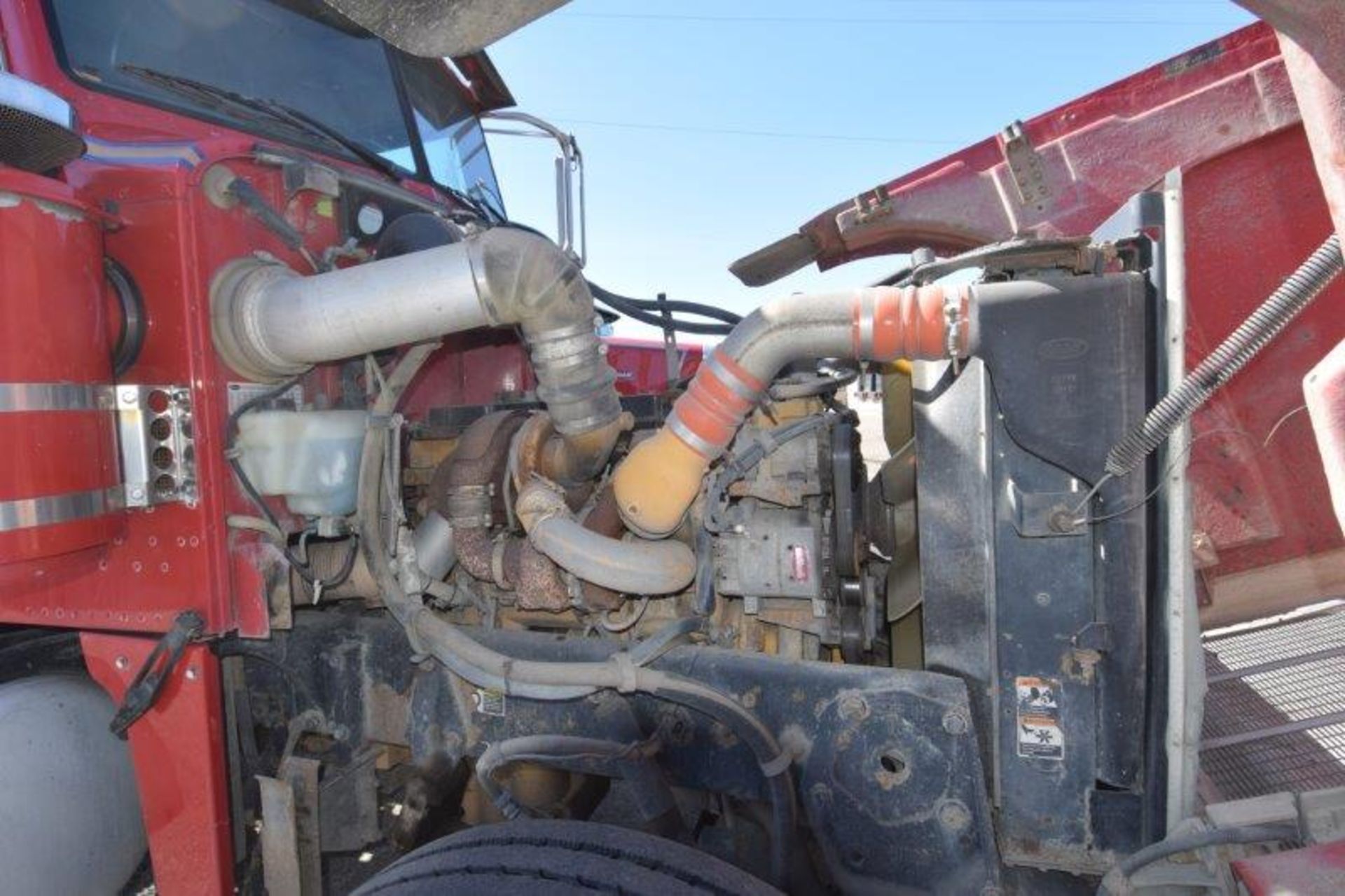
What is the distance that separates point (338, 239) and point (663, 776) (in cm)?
159

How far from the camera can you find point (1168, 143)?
1968mm

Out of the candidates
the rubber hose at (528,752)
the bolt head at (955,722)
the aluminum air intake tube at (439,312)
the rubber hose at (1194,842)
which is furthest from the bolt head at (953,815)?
the aluminum air intake tube at (439,312)

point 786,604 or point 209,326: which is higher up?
point 209,326

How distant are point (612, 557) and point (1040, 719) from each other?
2.87 feet

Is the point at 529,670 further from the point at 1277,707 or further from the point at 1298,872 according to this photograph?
the point at 1277,707

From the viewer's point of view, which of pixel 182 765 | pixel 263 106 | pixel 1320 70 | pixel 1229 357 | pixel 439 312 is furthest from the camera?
pixel 263 106

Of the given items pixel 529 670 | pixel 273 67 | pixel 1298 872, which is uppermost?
pixel 273 67

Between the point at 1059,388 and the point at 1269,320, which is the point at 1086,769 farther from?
the point at 1269,320

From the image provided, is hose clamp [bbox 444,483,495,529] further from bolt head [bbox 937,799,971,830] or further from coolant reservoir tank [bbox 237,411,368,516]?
bolt head [bbox 937,799,971,830]

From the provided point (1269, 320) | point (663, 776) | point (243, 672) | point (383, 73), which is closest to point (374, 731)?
point (243, 672)

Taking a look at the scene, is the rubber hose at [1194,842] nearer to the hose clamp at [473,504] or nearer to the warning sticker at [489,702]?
the warning sticker at [489,702]

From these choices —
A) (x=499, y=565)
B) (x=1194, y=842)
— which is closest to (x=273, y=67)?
(x=499, y=565)

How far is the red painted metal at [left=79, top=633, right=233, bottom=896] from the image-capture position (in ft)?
6.02

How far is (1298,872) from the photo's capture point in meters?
1.08
